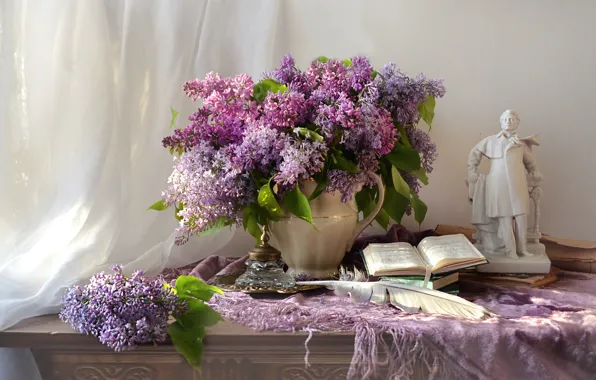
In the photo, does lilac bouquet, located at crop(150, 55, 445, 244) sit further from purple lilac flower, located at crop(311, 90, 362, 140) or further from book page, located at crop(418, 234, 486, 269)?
book page, located at crop(418, 234, 486, 269)

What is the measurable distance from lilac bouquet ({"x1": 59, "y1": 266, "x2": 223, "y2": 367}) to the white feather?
0.26m

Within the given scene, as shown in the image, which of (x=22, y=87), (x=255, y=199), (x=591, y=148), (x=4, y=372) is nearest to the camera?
(x=4, y=372)

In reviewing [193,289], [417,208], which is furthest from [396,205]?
[193,289]

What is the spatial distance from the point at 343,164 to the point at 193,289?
0.37 metres

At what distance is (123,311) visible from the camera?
0.90m

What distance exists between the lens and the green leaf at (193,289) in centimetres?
99

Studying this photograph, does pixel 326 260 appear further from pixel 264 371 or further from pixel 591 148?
pixel 591 148

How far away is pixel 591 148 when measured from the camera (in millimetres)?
1547

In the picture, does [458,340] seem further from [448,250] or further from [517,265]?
[517,265]

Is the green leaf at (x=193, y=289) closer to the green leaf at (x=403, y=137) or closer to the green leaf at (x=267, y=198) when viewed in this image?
the green leaf at (x=267, y=198)

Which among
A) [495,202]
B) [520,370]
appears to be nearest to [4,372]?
[520,370]

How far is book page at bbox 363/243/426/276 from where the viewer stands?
1115mm

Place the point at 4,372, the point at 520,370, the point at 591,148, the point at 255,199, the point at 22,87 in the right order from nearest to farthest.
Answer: the point at 520,370 < the point at 4,372 < the point at 255,199 < the point at 22,87 < the point at 591,148

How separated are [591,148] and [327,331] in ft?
3.33
